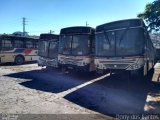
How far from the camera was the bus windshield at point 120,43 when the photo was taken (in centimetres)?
1035

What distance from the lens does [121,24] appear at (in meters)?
11.0

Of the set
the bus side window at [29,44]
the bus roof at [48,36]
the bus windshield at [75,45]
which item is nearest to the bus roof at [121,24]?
the bus windshield at [75,45]

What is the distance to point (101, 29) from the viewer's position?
1180 cm

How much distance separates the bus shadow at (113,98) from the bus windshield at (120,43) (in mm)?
1796

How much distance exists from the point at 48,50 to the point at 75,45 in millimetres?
3842

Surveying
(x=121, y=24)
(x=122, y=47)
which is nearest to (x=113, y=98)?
(x=122, y=47)

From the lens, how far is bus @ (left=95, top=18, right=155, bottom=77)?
34.0 ft

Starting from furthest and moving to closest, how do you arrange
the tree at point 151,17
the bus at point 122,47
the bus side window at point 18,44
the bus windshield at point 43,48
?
the bus side window at point 18,44, the tree at point 151,17, the bus windshield at point 43,48, the bus at point 122,47

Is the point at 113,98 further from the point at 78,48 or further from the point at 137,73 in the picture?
the point at 78,48

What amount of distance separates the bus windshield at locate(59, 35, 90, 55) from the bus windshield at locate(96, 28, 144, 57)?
141cm

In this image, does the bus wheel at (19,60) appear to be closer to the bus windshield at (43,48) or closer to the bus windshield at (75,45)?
the bus windshield at (43,48)

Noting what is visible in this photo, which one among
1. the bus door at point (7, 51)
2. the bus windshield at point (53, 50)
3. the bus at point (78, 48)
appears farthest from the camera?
the bus door at point (7, 51)

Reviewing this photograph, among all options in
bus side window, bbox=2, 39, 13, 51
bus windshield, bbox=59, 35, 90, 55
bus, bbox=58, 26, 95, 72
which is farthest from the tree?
bus side window, bbox=2, 39, 13, 51

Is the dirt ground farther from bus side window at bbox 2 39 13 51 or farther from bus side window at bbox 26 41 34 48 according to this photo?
bus side window at bbox 26 41 34 48
